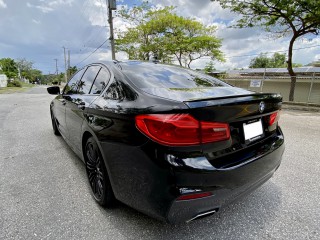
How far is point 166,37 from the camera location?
21.3m

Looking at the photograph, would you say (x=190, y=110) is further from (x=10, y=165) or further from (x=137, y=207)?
(x=10, y=165)

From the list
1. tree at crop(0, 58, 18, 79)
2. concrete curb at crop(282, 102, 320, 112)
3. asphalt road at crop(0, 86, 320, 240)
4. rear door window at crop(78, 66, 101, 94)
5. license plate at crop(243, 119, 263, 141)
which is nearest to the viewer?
license plate at crop(243, 119, 263, 141)

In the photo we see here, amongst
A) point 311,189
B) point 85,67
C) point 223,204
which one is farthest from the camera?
point 85,67

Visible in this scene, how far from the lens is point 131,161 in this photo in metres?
1.56

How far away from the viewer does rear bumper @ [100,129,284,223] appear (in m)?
1.36

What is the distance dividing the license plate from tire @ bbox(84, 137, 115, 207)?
1.26 metres

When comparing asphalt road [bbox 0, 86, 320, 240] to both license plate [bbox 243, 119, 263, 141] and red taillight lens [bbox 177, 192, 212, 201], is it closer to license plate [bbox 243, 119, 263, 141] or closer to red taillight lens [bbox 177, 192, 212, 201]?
red taillight lens [bbox 177, 192, 212, 201]

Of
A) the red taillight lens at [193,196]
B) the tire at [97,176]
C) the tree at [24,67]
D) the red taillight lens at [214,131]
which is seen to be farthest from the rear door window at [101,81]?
the tree at [24,67]

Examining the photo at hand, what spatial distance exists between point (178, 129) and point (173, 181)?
0.33 meters

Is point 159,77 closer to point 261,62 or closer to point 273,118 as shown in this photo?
point 273,118

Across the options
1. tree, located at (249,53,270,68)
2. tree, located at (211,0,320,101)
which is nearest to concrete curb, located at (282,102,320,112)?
tree, located at (211,0,320,101)

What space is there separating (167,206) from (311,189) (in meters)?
2.02

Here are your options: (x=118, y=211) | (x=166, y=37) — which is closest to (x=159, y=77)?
(x=118, y=211)

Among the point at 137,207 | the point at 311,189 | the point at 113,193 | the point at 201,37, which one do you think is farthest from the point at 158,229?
the point at 201,37
